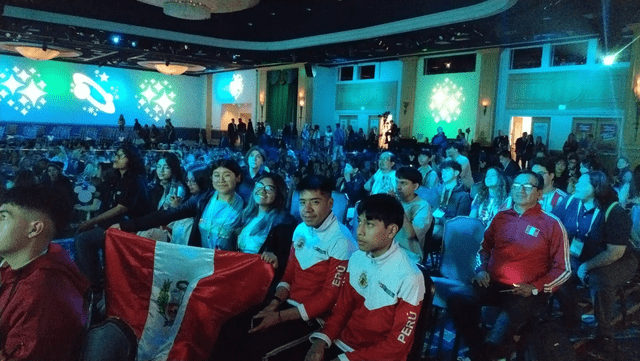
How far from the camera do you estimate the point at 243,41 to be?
1841cm

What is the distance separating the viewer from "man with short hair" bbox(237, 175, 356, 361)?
244cm

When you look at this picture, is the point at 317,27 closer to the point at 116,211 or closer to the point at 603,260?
the point at 116,211

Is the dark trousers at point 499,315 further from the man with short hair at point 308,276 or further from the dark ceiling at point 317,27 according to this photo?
the dark ceiling at point 317,27

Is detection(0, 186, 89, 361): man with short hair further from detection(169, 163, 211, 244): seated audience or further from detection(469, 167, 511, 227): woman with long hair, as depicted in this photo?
detection(469, 167, 511, 227): woman with long hair

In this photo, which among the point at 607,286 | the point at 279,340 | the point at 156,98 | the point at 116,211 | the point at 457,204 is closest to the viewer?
the point at 279,340

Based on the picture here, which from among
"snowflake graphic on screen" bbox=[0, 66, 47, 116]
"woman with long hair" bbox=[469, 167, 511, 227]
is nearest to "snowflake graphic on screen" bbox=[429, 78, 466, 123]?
"woman with long hair" bbox=[469, 167, 511, 227]

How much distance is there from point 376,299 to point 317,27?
47.0 ft

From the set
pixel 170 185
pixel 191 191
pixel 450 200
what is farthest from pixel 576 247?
pixel 170 185

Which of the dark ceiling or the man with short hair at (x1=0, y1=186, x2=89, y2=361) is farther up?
the dark ceiling

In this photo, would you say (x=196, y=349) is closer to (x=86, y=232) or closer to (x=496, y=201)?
(x=86, y=232)

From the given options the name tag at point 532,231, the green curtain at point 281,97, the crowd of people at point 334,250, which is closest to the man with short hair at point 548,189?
the crowd of people at point 334,250

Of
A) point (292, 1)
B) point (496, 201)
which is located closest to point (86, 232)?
point (496, 201)

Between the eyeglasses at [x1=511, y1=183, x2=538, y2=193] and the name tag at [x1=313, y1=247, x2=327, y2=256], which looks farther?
the eyeglasses at [x1=511, y1=183, x2=538, y2=193]

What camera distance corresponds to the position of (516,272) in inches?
119
